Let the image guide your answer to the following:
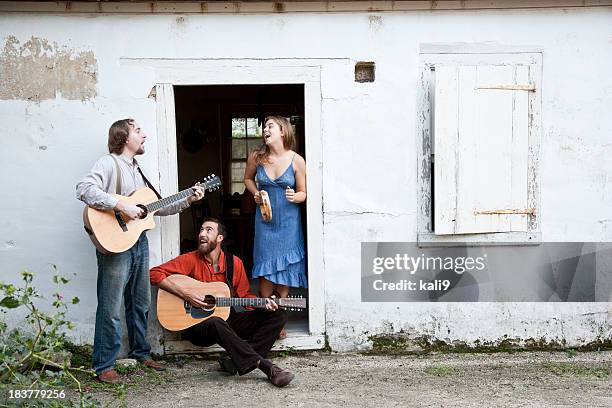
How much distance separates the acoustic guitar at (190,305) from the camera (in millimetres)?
5496

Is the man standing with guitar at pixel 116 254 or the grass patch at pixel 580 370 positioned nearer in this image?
the man standing with guitar at pixel 116 254

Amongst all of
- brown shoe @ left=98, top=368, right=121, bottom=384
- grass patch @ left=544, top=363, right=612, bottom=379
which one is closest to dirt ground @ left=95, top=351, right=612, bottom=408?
grass patch @ left=544, top=363, right=612, bottom=379

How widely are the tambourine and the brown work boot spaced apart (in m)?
1.17

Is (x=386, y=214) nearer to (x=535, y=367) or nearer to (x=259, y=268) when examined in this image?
(x=259, y=268)

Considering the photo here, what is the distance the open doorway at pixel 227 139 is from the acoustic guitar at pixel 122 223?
3486 mm

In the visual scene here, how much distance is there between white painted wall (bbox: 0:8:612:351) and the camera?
18.8 ft

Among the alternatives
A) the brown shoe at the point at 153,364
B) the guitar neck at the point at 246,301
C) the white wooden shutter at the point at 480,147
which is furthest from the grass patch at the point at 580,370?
the brown shoe at the point at 153,364

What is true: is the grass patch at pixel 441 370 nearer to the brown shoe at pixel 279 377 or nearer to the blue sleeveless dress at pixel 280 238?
the brown shoe at pixel 279 377

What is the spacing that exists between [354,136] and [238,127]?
4459 millimetres

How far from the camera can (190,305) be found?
5523 mm

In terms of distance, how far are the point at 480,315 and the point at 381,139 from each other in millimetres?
1674

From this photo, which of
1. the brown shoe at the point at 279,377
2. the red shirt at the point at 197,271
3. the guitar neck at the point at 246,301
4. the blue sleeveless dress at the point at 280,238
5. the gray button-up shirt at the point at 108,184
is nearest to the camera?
the gray button-up shirt at the point at 108,184

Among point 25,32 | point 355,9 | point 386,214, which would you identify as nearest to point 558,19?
point 355,9

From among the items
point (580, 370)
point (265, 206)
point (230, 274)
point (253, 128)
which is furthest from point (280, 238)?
point (253, 128)
